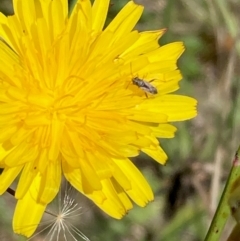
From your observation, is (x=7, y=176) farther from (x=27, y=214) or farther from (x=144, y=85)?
(x=144, y=85)

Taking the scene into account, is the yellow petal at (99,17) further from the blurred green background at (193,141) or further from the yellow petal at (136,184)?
the blurred green background at (193,141)

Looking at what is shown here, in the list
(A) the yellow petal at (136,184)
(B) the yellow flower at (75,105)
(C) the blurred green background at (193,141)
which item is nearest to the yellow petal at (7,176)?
(B) the yellow flower at (75,105)

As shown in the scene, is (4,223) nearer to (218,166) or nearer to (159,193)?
(159,193)

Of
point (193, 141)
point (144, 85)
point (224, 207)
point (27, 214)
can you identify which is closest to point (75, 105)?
point (144, 85)

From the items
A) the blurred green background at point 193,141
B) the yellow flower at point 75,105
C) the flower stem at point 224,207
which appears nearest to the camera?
the flower stem at point 224,207

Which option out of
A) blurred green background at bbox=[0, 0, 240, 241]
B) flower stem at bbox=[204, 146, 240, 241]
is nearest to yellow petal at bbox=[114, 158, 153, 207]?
flower stem at bbox=[204, 146, 240, 241]

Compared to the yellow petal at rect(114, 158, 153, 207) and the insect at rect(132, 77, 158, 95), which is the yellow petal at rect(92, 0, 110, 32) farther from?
the yellow petal at rect(114, 158, 153, 207)
